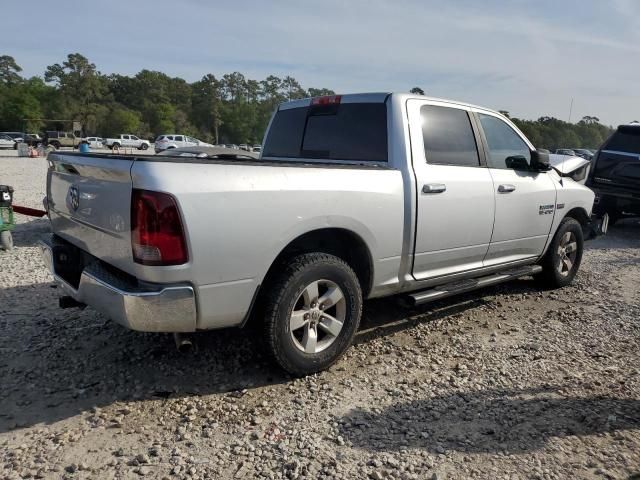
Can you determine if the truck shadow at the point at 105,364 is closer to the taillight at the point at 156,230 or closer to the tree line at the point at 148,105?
the taillight at the point at 156,230

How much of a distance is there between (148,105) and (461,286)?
357 feet

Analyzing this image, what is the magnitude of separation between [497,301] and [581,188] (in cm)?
169

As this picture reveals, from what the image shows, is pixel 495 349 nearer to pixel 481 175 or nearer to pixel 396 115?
pixel 481 175

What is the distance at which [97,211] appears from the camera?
3.02 m

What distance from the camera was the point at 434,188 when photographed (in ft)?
12.8

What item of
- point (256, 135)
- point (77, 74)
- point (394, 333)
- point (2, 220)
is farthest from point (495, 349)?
point (256, 135)

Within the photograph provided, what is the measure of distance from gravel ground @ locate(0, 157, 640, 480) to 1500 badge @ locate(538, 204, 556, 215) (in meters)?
1.05

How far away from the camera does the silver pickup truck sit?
275cm

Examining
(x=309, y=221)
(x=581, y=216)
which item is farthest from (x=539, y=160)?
(x=309, y=221)

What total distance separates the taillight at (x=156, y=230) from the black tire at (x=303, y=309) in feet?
2.24

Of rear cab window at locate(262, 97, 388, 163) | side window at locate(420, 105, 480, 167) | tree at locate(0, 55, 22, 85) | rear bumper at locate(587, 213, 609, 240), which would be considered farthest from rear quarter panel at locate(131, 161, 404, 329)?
tree at locate(0, 55, 22, 85)

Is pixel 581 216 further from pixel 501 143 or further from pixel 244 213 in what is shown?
pixel 244 213

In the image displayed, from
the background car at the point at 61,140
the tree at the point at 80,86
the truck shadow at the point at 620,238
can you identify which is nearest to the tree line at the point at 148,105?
the tree at the point at 80,86

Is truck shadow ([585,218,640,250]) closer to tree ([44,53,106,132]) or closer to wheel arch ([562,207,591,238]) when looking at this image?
wheel arch ([562,207,591,238])
